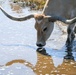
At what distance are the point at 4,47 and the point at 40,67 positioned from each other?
1.81 m

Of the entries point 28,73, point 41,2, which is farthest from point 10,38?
point 41,2

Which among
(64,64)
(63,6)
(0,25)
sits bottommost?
(0,25)

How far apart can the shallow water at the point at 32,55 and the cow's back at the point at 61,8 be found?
0.89 m

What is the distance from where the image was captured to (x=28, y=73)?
24.1 ft

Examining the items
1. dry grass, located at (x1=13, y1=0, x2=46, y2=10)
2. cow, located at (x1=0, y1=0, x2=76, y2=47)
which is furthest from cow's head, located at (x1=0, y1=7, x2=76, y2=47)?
dry grass, located at (x1=13, y1=0, x2=46, y2=10)

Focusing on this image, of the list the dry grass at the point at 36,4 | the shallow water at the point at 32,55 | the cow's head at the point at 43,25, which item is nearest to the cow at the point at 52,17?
the cow's head at the point at 43,25

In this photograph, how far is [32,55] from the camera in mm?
8602

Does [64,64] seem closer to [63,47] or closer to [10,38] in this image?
[63,47]

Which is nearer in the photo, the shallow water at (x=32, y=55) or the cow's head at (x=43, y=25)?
the shallow water at (x=32, y=55)

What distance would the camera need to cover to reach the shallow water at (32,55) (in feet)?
24.8

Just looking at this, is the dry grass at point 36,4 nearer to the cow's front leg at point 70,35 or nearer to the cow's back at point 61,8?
the cow's front leg at point 70,35

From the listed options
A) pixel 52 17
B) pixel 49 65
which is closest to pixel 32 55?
pixel 49 65

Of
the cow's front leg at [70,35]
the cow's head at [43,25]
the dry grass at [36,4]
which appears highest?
the cow's head at [43,25]

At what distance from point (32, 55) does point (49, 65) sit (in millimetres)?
800
